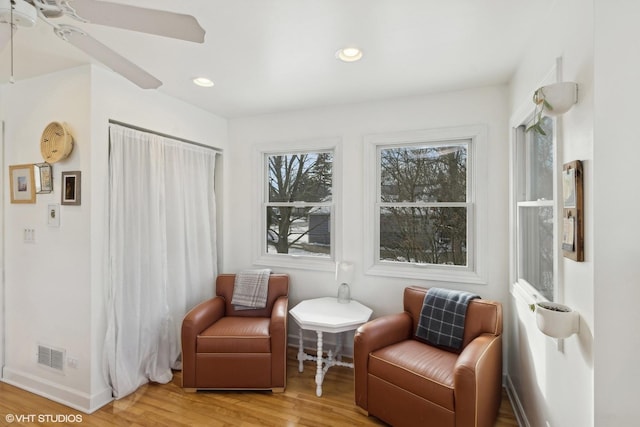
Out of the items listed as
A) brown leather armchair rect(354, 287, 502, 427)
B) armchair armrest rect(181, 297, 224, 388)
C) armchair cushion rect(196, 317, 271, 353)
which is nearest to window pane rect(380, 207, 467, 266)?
brown leather armchair rect(354, 287, 502, 427)

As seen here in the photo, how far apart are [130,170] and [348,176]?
6.15ft

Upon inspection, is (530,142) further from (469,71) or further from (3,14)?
(3,14)

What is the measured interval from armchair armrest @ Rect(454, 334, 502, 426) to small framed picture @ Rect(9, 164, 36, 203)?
3.23 metres

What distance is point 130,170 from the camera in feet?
8.15

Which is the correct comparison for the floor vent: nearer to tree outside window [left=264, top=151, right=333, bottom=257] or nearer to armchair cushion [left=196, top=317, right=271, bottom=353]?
armchair cushion [left=196, top=317, right=271, bottom=353]

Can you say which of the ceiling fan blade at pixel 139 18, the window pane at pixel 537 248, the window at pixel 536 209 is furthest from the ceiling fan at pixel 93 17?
the window pane at pixel 537 248

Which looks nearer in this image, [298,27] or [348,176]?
[298,27]

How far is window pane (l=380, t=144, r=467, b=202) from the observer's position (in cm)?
275

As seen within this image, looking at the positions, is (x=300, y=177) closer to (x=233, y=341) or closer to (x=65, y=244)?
(x=233, y=341)

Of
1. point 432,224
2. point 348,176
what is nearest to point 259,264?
point 348,176

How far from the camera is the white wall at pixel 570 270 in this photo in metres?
1.16

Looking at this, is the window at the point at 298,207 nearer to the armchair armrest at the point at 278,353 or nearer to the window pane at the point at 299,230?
the window pane at the point at 299,230

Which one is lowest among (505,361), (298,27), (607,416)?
(505,361)

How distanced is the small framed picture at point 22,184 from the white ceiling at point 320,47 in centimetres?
71
